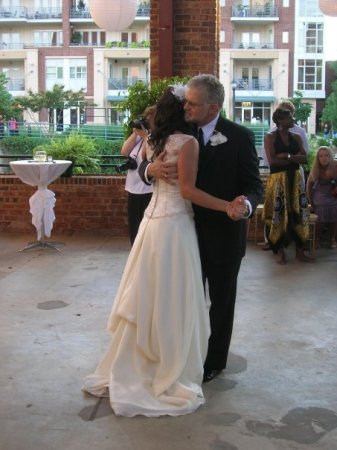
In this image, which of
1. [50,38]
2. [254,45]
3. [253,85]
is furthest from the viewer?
[50,38]

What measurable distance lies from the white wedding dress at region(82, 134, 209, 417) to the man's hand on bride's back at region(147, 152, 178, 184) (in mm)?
45

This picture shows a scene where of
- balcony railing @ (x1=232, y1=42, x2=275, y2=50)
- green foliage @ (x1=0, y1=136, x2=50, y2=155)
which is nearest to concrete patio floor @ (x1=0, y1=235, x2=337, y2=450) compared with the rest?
green foliage @ (x1=0, y1=136, x2=50, y2=155)

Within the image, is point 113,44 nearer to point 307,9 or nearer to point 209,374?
→ point 307,9

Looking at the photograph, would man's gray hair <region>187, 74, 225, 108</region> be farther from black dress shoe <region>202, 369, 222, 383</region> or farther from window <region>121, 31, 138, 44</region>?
window <region>121, 31, 138, 44</region>

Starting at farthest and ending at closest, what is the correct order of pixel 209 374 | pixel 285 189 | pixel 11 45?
pixel 11 45 → pixel 285 189 → pixel 209 374

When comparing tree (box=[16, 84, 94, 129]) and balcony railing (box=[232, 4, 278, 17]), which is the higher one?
balcony railing (box=[232, 4, 278, 17])

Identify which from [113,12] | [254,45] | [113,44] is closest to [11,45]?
[113,44]

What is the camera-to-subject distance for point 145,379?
3.34 metres

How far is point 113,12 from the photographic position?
8.92 metres

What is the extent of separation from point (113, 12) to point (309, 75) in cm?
4177

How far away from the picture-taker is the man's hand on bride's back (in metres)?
3.34

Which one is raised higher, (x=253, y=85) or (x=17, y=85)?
(x=17, y=85)

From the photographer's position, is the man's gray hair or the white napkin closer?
the man's gray hair

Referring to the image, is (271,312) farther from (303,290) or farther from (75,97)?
(75,97)
